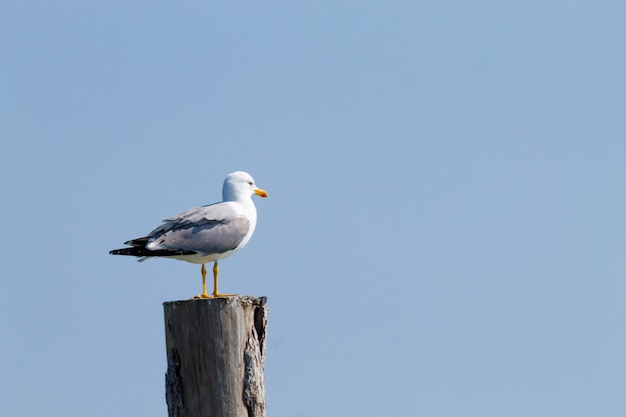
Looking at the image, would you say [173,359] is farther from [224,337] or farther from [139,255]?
[139,255]

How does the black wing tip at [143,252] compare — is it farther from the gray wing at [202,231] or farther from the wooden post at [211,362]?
the wooden post at [211,362]

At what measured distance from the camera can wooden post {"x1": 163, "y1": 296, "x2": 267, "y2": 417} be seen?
20.3ft

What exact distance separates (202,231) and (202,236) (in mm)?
63

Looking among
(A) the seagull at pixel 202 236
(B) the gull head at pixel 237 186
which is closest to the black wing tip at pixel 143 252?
(A) the seagull at pixel 202 236

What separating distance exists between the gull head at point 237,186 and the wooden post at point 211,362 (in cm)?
430

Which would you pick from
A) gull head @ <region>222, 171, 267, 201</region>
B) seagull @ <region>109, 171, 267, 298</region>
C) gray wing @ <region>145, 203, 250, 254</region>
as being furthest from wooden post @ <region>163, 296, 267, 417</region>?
gull head @ <region>222, 171, 267, 201</region>

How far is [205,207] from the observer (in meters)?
10.0

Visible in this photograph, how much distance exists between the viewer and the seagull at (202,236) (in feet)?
30.5

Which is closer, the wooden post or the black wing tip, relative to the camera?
the wooden post

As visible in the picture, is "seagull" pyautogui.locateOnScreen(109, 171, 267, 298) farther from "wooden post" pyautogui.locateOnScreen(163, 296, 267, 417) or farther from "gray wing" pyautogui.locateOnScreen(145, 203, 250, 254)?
"wooden post" pyautogui.locateOnScreen(163, 296, 267, 417)

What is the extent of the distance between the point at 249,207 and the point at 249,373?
4.36 m

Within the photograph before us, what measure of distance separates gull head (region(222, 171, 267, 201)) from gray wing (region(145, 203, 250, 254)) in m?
0.55

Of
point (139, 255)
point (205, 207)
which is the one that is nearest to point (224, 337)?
point (139, 255)

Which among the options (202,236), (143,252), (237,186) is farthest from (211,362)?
(237,186)
